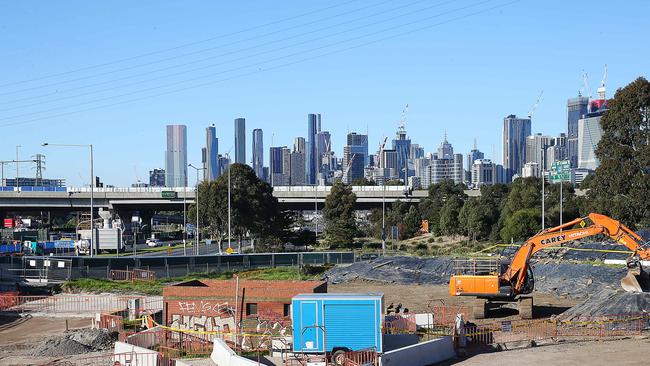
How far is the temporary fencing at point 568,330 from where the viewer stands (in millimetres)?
33250

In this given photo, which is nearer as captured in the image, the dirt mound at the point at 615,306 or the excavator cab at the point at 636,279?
the dirt mound at the point at 615,306

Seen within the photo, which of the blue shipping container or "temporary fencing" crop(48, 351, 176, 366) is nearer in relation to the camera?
the blue shipping container

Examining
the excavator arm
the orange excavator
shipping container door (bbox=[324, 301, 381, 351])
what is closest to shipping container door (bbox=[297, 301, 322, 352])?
shipping container door (bbox=[324, 301, 381, 351])

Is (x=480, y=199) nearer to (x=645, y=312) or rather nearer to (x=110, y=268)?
(x=110, y=268)

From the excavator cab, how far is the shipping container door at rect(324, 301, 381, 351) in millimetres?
14101

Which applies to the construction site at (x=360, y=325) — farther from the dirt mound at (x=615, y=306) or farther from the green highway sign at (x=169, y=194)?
the green highway sign at (x=169, y=194)

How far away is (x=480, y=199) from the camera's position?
3713 inches

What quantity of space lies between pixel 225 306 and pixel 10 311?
67.3 feet

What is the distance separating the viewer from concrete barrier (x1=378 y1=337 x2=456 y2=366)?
2750cm

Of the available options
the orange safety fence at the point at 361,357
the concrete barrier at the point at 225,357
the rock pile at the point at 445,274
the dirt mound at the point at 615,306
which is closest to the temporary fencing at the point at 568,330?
the dirt mound at the point at 615,306

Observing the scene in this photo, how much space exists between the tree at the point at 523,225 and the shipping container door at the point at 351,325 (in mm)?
51205

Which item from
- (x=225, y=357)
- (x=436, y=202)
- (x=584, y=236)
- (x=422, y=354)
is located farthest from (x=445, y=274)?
(x=436, y=202)

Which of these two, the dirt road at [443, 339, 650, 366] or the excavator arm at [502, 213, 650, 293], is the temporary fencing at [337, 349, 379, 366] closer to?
the dirt road at [443, 339, 650, 366]

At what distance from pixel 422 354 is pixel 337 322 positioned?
11.0ft
